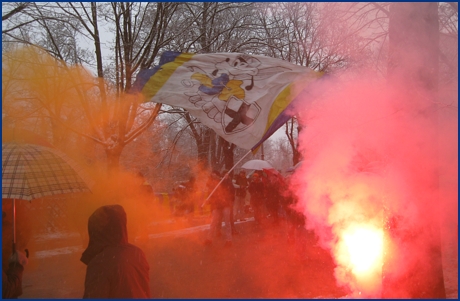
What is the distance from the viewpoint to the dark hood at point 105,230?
2947 mm

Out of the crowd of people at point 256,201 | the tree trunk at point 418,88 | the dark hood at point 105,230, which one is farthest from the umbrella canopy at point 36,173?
the tree trunk at point 418,88

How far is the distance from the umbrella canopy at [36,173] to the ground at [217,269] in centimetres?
202

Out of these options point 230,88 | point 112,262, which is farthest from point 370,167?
point 112,262

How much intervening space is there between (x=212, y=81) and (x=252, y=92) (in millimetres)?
706

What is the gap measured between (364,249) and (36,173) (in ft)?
13.7

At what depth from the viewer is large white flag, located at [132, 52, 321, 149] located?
19.1 ft

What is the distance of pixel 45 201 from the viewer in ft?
30.6

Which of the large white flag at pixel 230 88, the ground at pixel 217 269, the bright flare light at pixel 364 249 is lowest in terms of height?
the ground at pixel 217 269

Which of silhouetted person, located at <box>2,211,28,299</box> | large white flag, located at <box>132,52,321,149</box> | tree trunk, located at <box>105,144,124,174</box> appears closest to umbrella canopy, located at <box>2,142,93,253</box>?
silhouetted person, located at <box>2,211,28,299</box>

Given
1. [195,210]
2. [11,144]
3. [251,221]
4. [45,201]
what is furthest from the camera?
[195,210]

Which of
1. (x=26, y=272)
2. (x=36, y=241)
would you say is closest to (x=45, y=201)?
(x=36, y=241)

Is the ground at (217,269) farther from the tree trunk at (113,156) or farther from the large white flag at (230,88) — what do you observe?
the large white flag at (230,88)

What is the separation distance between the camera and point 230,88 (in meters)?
6.13

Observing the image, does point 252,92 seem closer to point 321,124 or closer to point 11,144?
point 321,124
